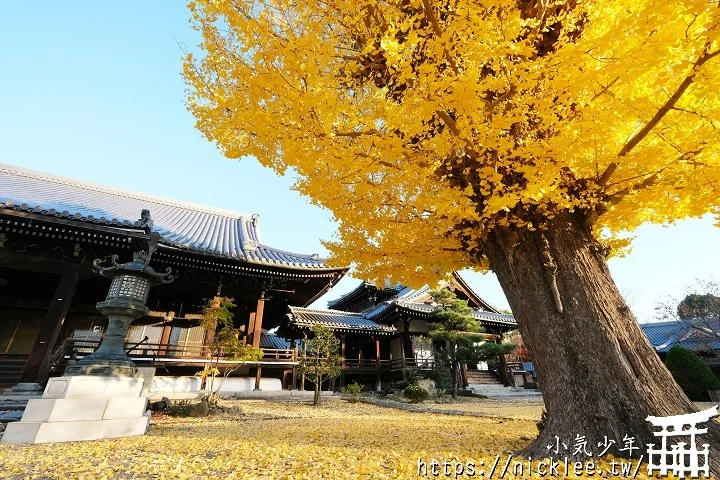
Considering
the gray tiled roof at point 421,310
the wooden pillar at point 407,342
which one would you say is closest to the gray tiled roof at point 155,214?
the gray tiled roof at point 421,310

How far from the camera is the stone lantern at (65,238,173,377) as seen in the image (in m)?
5.02

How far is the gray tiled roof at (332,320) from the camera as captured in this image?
15.9 meters

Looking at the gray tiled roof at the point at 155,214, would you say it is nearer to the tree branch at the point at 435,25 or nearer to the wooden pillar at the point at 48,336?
the wooden pillar at the point at 48,336

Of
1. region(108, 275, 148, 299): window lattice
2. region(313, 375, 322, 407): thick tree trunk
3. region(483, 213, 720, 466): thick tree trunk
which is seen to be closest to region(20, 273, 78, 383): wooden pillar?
region(108, 275, 148, 299): window lattice

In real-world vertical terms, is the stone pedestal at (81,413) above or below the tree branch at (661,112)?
below

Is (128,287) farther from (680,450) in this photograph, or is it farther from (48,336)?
(680,450)

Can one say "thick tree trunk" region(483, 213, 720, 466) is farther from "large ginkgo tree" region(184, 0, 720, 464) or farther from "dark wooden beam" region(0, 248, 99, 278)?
"dark wooden beam" region(0, 248, 99, 278)

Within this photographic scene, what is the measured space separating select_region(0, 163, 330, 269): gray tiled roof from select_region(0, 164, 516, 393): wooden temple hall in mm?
48

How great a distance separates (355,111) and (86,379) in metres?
5.18

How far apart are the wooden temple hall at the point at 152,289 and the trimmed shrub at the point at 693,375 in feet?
34.3

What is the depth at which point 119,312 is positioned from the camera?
549 cm

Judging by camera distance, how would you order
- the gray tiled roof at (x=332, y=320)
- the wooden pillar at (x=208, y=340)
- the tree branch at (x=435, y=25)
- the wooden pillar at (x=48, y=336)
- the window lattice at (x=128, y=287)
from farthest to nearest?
the gray tiled roof at (x=332, y=320) < the wooden pillar at (x=208, y=340) < the wooden pillar at (x=48, y=336) < the window lattice at (x=128, y=287) < the tree branch at (x=435, y=25)

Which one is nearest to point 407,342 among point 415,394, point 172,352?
point 415,394

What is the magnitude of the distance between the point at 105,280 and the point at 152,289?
1.27 meters
